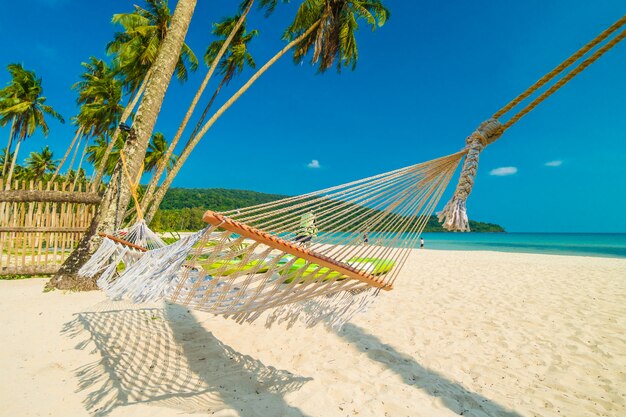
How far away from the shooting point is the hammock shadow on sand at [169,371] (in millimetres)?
1334

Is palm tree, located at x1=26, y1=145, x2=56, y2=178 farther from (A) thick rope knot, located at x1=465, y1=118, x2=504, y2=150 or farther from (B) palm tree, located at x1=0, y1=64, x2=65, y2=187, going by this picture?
(A) thick rope knot, located at x1=465, y1=118, x2=504, y2=150

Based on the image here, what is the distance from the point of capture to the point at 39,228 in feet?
12.1

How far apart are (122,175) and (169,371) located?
2.39 metres

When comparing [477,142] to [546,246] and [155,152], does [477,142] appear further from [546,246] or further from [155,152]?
[546,246]

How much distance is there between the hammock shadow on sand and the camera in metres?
1.33

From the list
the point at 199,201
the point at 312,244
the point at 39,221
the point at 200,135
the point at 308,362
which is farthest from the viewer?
the point at 199,201

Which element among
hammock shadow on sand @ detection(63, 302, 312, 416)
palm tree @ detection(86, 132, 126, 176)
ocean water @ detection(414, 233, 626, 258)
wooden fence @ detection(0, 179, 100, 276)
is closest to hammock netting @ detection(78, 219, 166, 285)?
hammock shadow on sand @ detection(63, 302, 312, 416)

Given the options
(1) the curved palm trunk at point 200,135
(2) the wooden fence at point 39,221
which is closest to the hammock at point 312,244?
(2) the wooden fence at point 39,221

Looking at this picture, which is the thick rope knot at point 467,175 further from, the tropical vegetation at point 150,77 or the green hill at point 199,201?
the green hill at point 199,201

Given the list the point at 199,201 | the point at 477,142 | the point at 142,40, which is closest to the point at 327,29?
the point at 142,40

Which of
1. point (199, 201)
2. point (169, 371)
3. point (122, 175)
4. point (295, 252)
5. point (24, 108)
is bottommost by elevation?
point (169, 371)

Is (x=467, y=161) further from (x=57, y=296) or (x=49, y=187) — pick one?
(x=49, y=187)

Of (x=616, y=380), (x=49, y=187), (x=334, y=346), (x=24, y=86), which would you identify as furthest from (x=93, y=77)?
(x=616, y=380)

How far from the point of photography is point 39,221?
3693mm
